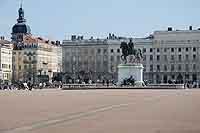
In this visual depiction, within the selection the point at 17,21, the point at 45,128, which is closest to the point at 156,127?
the point at 45,128

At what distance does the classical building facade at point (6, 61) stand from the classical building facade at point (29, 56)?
7.95 feet

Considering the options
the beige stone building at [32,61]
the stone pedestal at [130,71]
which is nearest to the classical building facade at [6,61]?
the beige stone building at [32,61]

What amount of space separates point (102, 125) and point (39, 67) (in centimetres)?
13405

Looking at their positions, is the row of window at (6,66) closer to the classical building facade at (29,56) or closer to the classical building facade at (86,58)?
the classical building facade at (29,56)

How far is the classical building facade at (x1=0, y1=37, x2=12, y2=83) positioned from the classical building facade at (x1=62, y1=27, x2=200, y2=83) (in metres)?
→ 15.0

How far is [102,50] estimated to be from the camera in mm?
147500

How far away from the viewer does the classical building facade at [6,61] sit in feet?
456

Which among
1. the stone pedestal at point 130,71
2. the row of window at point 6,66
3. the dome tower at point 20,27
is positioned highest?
the dome tower at point 20,27

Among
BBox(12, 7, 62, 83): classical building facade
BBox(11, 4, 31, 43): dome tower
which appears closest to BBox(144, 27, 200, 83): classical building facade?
BBox(12, 7, 62, 83): classical building facade

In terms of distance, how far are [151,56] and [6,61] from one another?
37.4 m

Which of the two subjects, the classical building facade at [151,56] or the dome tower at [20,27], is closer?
the classical building facade at [151,56]

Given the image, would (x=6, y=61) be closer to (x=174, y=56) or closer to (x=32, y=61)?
(x=32, y=61)

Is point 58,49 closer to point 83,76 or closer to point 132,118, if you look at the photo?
point 83,76

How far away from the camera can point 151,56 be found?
5709 inches
